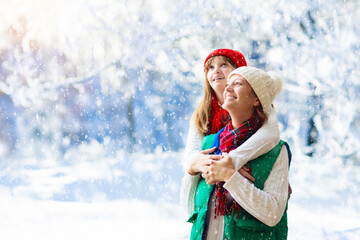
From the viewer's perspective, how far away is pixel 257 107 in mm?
772

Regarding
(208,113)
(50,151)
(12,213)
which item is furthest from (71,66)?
(208,113)

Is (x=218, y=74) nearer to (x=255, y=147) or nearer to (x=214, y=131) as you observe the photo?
(x=214, y=131)

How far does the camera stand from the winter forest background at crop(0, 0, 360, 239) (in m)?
2.96

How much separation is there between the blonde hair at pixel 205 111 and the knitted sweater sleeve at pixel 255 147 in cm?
17

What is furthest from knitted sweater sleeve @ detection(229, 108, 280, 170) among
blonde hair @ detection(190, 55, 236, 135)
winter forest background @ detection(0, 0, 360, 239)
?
winter forest background @ detection(0, 0, 360, 239)

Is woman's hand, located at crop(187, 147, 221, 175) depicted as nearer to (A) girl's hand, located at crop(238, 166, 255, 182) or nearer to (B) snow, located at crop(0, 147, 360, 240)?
(A) girl's hand, located at crop(238, 166, 255, 182)

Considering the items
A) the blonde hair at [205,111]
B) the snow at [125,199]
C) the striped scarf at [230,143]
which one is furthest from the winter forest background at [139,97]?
the striped scarf at [230,143]

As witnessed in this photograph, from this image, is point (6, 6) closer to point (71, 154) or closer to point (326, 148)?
point (71, 154)

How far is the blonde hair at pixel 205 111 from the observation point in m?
0.89

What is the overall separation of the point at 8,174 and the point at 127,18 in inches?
70.6

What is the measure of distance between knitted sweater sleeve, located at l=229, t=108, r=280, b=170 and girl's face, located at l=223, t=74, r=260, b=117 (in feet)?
0.20

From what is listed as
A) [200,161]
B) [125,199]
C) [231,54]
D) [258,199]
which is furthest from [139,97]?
[258,199]

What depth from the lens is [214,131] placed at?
88cm

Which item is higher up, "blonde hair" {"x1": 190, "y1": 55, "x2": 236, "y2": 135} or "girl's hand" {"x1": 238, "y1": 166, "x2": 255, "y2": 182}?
"blonde hair" {"x1": 190, "y1": 55, "x2": 236, "y2": 135}
